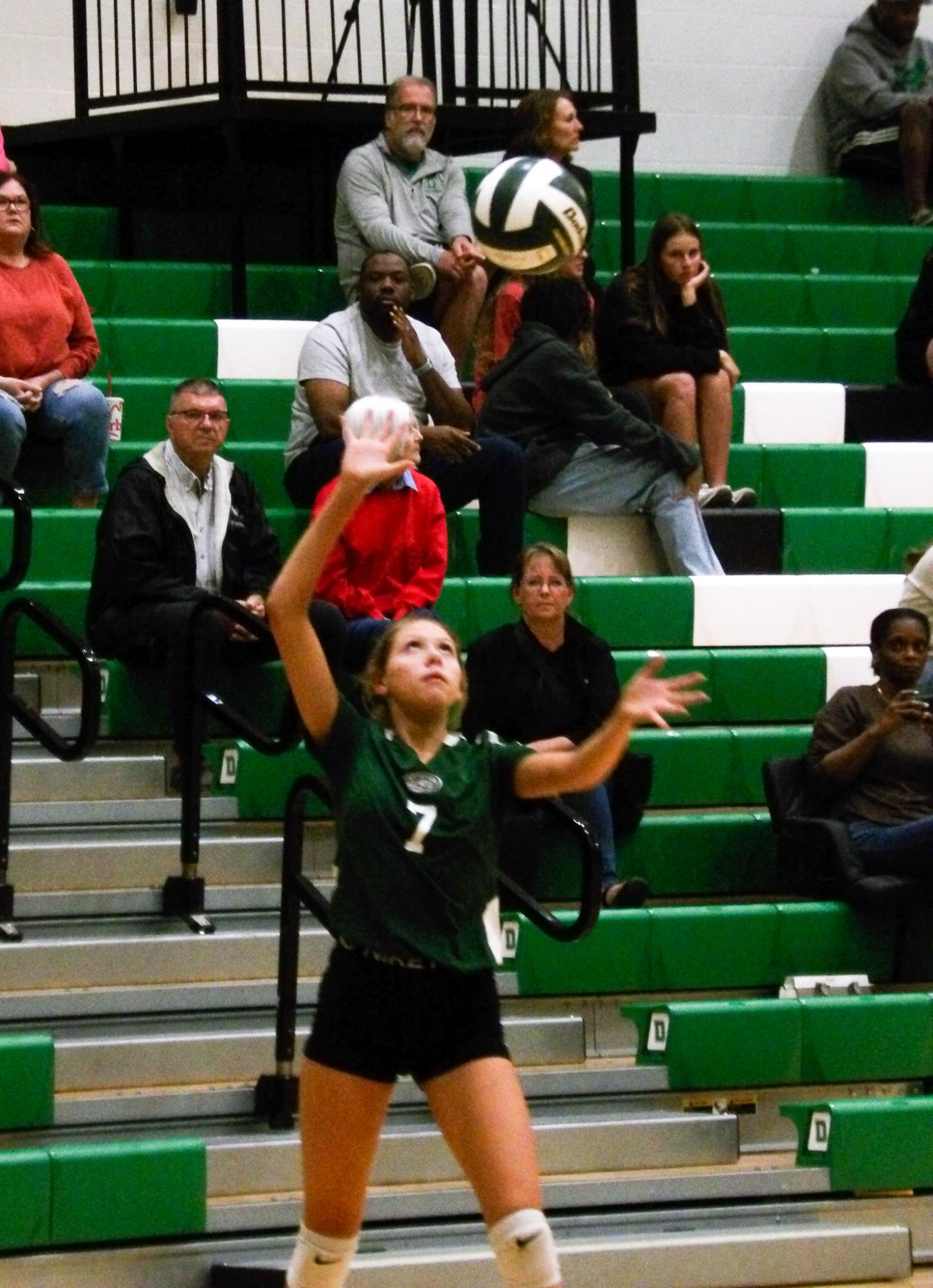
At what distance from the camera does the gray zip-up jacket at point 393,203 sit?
734 centimetres

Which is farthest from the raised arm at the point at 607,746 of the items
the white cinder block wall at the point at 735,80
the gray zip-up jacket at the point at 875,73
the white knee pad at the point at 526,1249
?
the white cinder block wall at the point at 735,80

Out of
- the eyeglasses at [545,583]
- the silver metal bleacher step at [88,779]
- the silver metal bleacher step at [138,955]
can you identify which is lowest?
the silver metal bleacher step at [138,955]

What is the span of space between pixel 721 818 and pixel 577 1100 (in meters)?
1.05

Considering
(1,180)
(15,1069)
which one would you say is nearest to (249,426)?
(1,180)

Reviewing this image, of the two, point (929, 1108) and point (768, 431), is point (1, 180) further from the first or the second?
point (929, 1108)

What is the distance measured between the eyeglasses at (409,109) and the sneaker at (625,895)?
2.87 meters

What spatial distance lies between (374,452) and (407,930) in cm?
73

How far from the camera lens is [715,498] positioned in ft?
23.3

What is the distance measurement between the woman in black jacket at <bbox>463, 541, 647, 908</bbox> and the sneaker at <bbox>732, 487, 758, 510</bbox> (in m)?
1.35

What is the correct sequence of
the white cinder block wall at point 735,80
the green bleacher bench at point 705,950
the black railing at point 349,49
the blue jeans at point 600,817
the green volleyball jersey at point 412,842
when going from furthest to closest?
the white cinder block wall at point 735,80
the black railing at point 349,49
the blue jeans at point 600,817
the green bleacher bench at point 705,950
the green volleyball jersey at point 412,842

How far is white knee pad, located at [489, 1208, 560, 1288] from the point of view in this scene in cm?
340

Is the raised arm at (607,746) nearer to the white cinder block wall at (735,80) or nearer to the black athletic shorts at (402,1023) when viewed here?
the black athletic shorts at (402,1023)

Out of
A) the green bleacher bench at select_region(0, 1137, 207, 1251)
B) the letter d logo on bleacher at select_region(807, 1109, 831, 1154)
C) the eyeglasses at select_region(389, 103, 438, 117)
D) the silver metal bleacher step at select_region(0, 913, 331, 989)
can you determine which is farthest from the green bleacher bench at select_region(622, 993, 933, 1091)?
the eyeglasses at select_region(389, 103, 438, 117)

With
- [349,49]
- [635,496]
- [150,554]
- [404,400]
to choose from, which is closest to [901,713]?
A: [635,496]
